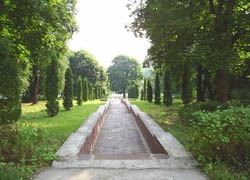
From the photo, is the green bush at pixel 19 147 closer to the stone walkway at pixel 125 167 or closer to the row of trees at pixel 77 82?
the stone walkway at pixel 125 167

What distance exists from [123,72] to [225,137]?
198ft

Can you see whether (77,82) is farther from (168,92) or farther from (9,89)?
(9,89)

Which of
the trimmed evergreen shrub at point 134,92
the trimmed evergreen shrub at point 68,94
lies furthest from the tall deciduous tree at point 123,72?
the trimmed evergreen shrub at point 68,94

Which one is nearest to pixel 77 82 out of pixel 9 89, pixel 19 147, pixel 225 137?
→ pixel 9 89

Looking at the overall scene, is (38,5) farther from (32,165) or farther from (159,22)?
(32,165)

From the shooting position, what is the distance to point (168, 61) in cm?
1166

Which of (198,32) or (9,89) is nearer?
(198,32)

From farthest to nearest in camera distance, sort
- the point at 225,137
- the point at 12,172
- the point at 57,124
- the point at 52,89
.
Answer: the point at 52,89
the point at 57,124
the point at 225,137
the point at 12,172

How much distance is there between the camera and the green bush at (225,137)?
13.3 feet

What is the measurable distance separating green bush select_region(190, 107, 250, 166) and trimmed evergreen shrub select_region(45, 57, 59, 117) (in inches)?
457

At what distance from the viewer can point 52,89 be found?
1473 cm

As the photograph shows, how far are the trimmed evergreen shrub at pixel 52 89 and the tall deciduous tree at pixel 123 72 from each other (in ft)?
153

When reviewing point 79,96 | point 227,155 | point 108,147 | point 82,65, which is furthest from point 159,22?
point 82,65

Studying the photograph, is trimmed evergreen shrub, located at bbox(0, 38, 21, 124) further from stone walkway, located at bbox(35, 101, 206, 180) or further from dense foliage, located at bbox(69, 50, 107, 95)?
dense foliage, located at bbox(69, 50, 107, 95)
